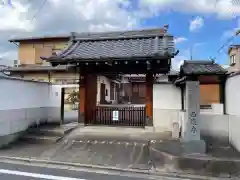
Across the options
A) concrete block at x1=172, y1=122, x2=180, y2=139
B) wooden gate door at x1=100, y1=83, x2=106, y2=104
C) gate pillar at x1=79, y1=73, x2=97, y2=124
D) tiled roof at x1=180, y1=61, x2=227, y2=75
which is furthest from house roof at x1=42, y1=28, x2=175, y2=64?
wooden gate door at x1=100, y1=83, x2=106, y2=104

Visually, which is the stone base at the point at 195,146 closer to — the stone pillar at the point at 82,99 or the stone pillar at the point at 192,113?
the stone pillar at the point at 192,113

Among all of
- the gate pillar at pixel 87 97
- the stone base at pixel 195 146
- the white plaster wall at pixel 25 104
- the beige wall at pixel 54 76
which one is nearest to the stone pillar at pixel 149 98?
the gate pillar at pixel 87 97

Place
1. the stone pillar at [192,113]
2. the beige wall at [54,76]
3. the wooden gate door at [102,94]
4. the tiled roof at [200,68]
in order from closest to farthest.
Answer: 1. the stone pillar at [192,113]
2. the tiled roof at [200,68]
3. the beige wall at [54,76]
4. the wooden gate door at [102,94]

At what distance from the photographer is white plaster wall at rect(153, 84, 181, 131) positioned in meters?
10.6

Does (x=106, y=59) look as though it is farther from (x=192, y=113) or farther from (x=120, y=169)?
(x=120, y=169)

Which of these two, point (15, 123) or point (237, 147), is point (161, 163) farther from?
point (15, 123)

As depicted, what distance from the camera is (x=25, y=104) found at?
35.3ft

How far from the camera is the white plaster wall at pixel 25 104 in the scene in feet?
31.3

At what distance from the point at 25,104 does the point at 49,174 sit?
5.43 m

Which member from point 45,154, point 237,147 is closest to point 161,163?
point 237,147

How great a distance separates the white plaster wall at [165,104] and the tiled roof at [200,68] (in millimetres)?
2038

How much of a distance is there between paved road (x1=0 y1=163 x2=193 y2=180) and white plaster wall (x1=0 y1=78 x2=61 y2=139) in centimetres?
330

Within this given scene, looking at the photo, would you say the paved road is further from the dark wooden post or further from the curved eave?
the dark wooden post

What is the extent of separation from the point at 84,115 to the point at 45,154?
11.8ft
